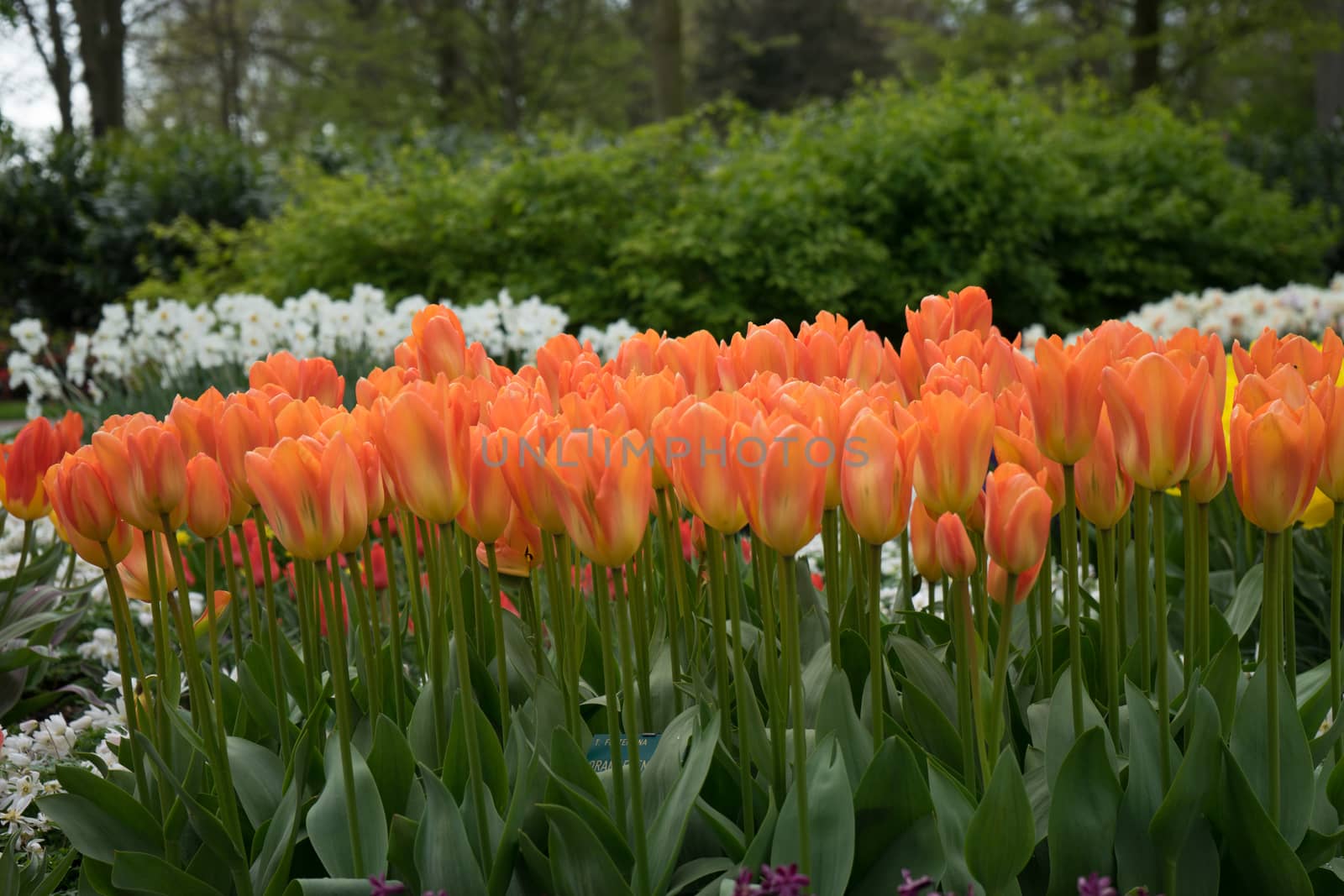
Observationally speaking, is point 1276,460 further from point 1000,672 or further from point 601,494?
point 601,494

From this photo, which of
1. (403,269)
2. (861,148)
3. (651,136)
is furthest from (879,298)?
(403,269)

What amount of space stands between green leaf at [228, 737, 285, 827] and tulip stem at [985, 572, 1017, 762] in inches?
35.1

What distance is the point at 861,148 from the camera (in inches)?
377

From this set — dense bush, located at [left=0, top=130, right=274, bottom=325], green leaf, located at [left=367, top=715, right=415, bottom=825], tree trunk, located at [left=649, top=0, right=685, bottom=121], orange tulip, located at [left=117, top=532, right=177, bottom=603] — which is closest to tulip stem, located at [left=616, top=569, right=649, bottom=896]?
green leaf, located at [left=367, top=715, right=415, bottom=825]

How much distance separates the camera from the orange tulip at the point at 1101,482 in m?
Answer: 1.30

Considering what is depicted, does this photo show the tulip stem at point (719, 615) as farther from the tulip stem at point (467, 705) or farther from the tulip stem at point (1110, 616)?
the tulip stem at point (1110, 616)

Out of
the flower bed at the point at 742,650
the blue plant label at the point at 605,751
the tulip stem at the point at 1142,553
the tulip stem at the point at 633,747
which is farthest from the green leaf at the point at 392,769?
the tulip stem at the point at 1142,553

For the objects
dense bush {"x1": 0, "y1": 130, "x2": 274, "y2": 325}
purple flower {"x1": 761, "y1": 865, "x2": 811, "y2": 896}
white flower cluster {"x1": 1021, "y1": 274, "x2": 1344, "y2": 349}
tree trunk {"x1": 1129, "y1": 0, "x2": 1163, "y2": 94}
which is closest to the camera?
purple flower {"x1": 761, "y1": 865, "x2": 811, "y2": 896}

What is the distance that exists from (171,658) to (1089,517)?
122 centimetres

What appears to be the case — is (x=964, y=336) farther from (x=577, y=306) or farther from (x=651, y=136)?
(x=651, y=136)

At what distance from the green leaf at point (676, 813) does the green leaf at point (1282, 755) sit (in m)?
0.60

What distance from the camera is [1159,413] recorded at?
1.21 m

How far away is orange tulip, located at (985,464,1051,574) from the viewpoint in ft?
3.90

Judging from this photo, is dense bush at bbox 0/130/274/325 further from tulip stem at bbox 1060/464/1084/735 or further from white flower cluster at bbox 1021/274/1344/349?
tulip stem at bbox 1060/464/1084/735
